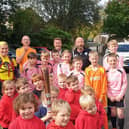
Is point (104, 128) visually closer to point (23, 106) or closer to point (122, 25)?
point (23, 106)

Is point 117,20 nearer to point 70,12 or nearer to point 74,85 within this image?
point 70,12

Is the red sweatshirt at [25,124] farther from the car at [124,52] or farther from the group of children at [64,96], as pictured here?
the car at [124,52]

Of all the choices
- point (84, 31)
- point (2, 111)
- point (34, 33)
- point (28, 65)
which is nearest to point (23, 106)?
point (2, 111)

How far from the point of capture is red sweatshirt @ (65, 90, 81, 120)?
13.9 feet

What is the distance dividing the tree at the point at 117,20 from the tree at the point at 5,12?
37.0ft

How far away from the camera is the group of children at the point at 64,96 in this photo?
3.09 meters

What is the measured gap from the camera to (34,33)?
26.4 m

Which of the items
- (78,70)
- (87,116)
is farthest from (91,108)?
(78,70)

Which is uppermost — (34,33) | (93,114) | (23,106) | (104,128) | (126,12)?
(126,12)

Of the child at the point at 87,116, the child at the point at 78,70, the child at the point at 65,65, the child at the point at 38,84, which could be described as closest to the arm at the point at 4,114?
the child at the point at 38,84

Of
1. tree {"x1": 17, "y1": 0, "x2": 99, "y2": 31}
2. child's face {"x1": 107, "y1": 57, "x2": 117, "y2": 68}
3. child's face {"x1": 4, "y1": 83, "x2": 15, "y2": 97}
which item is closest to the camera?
child's face {"x1": 4, "y1": 83, "x2": 15, "y2": 97}

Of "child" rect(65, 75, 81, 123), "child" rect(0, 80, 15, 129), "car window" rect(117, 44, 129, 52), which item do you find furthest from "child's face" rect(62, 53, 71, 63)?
"car window" rect(117, 44, 129, 52)

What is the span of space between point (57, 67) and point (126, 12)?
24.5 metres

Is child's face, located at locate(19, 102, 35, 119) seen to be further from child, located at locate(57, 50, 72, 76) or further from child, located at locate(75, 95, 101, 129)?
child, located at locate(57, 50, 72, 76)
